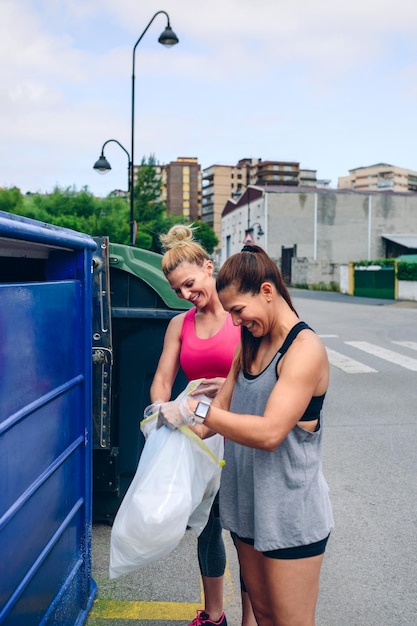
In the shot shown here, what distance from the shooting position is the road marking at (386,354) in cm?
1164

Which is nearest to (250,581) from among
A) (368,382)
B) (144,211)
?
(368,382)

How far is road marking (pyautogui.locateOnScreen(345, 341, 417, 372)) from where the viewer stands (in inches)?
458

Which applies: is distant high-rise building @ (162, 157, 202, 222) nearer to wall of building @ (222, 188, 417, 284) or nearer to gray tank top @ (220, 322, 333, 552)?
wall of building @ (222, 188, 417, 284)

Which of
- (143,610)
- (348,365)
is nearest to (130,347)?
(143,610)

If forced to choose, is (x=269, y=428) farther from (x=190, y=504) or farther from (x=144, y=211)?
(x=144, y=211)

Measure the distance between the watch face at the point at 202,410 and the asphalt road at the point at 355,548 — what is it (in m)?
1.54

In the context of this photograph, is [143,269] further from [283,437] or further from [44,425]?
[283,437]

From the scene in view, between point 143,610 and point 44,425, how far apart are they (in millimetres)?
1411

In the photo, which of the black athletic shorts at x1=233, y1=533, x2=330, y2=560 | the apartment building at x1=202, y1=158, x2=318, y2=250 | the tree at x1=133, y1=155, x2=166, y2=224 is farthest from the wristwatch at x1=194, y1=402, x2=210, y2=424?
the apartment building at x1=202, y1=158, x2=318, y2=250

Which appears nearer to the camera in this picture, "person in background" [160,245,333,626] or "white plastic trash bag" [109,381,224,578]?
"person in background" [160,245,333,626]

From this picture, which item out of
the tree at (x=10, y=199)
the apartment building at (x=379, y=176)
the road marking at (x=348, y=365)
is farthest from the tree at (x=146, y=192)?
the apartment building at (x=379, y=176)

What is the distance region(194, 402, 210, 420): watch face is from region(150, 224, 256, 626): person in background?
59 centimetres

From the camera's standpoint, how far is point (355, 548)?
13.8 ft

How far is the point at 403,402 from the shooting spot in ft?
28.0
